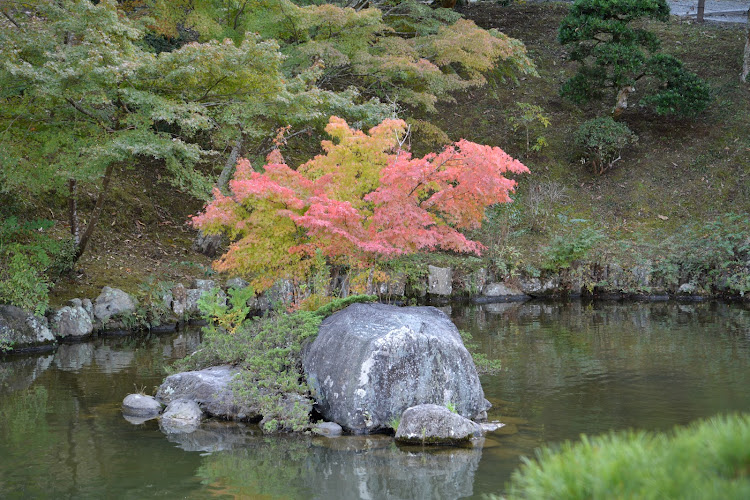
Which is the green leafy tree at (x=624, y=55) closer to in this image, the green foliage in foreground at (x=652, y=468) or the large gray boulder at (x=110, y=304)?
the large gray boulder at (x=110, y=304)

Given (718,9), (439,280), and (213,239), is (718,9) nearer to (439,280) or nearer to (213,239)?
(439,280)

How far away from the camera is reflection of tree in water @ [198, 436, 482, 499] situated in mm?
6258

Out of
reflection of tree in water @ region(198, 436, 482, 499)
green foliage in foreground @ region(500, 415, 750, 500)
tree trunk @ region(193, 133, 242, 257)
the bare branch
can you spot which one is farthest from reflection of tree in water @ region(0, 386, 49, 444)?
tree trunk @ region(193, 133, 242, 257)

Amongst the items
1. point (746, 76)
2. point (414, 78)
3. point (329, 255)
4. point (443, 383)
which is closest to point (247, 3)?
point (414, 78)

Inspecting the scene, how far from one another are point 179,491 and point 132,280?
9611 millimetres

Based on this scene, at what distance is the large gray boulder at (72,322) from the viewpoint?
1343cm

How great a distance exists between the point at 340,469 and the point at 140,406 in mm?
3235

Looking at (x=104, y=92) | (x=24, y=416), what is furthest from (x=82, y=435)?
(x=104, y=92)

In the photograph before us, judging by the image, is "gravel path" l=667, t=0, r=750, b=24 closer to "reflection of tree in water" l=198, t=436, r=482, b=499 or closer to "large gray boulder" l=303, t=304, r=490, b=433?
"large gray boulder" l=303, t=304, r=490, b=433

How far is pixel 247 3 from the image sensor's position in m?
17.5

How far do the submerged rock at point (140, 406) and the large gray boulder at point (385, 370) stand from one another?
1.95 m

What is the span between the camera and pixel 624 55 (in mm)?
20500

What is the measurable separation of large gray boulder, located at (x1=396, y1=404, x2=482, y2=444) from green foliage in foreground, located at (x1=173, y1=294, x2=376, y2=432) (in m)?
1.18

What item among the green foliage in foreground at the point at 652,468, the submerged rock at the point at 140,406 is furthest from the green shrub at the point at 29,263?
the green foliage in foreground at the point at 652,468
